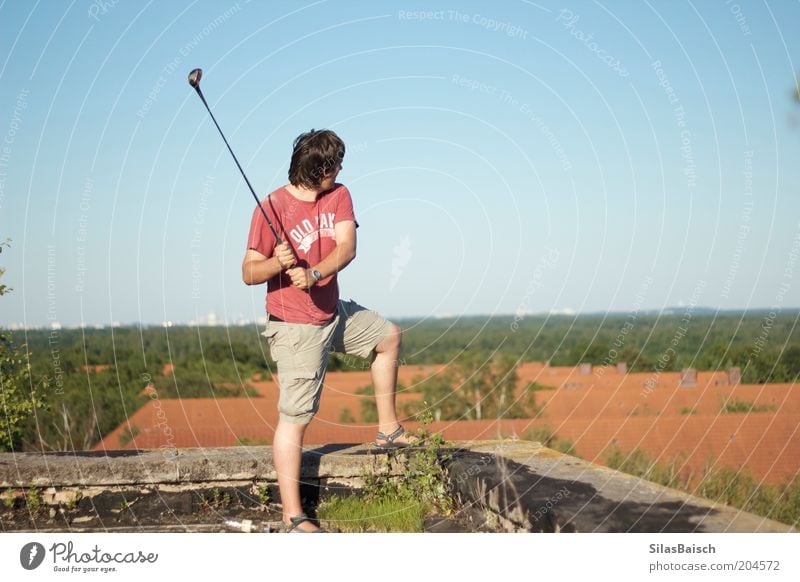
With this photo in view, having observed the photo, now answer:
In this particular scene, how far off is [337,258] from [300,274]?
8.7 inches

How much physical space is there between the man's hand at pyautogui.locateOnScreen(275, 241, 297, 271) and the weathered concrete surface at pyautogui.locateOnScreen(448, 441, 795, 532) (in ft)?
4.93

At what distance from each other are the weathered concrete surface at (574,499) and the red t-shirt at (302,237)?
4.02 ft

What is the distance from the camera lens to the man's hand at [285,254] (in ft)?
13.7

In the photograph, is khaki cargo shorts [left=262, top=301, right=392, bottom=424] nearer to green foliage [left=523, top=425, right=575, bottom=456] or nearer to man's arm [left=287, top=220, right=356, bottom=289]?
man's arm [left=287, top=220, right=356, bottom=289]

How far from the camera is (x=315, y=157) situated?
4.29m

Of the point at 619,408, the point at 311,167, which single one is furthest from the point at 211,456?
the point at 619,408

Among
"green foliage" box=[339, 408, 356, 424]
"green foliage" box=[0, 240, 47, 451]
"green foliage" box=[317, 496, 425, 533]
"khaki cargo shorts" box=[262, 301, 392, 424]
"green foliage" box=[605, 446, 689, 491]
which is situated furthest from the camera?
"green foliage" box=[339, 408, 356, 424]

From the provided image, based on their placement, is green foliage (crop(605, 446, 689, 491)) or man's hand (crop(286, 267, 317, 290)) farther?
green foliage (crop(605, 446, 689, 491))

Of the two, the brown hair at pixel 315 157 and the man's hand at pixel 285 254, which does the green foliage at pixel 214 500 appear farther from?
the brown hair at pixel 315 157

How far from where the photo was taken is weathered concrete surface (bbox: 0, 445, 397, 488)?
15.4ft

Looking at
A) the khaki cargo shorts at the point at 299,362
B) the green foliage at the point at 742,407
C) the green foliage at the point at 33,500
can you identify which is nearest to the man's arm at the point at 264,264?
the khaki cargo shorts at the point at 299,362

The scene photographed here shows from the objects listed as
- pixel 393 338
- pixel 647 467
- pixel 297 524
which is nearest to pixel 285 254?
pixel 393 338
